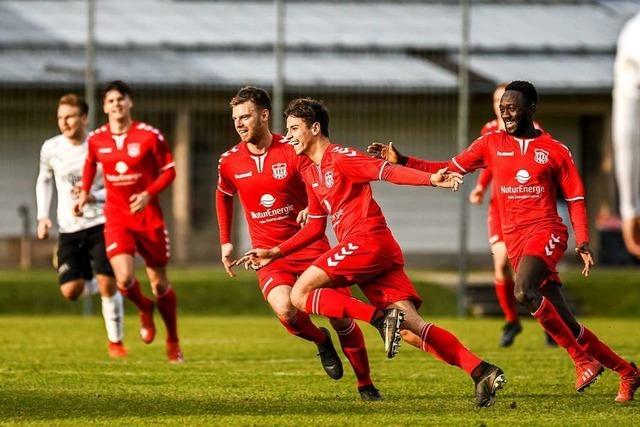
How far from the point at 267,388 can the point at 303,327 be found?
0.59m

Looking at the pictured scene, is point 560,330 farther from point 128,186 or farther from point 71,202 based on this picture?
point 71,202

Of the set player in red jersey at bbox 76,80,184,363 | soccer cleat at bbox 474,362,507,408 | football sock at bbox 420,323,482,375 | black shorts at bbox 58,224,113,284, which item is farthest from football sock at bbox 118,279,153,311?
soccer cleat at bbox 474,362,507,408

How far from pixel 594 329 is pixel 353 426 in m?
10.3

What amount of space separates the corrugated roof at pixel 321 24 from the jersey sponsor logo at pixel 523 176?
57.9 ft

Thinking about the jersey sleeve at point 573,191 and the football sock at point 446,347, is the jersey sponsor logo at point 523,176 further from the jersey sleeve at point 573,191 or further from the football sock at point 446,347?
the football sock at point 446,347

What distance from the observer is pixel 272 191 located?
1027 centimetres

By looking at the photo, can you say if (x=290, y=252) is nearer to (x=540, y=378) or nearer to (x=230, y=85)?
(x=540, y=378)

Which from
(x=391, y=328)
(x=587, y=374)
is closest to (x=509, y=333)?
(x=587, y=374)

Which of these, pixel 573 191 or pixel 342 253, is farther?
pixel 573 191

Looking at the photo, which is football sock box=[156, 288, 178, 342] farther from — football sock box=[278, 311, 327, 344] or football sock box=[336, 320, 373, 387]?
football sock box=[336, 320, 373, 387]

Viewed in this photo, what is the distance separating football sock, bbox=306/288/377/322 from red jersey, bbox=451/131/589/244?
4.44 ft

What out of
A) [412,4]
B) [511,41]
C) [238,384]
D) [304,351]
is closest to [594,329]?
[304,351]

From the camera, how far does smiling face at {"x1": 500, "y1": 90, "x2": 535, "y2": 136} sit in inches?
385

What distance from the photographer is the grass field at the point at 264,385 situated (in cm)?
860
